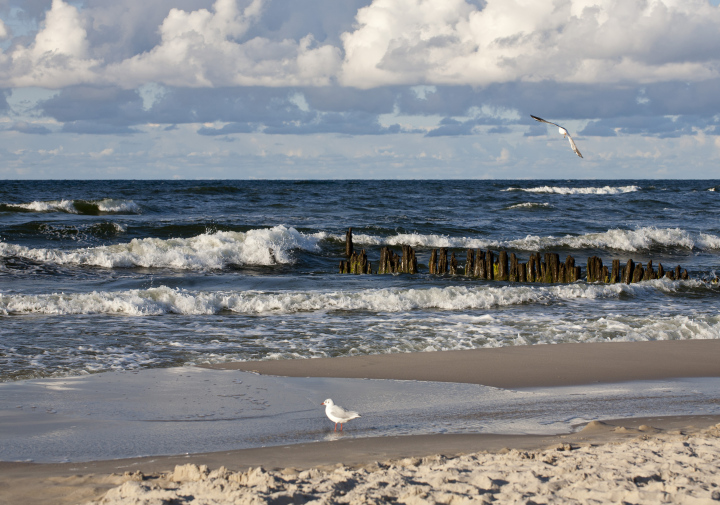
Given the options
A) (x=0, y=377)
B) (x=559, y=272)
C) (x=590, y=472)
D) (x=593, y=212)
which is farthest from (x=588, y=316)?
(x=593, y=212)

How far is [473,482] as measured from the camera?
3.87 meters

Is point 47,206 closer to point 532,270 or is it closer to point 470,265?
point 470,265

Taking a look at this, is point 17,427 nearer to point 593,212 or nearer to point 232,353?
point 232,353

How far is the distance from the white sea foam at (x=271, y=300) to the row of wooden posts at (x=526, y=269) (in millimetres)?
2069

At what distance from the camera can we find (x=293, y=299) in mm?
12062

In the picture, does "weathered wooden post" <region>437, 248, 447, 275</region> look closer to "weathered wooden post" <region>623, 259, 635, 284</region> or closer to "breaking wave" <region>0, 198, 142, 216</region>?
"weathered wooden post" <region>623, 259, 635, 284</region>

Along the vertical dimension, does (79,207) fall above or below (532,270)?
above

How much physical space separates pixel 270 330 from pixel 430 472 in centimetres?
627

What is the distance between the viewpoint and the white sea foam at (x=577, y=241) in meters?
23.9

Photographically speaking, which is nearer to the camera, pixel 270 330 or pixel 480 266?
pixel 270 330

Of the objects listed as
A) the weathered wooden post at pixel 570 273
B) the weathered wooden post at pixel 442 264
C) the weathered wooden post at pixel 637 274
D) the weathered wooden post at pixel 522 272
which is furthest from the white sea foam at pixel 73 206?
the weathered wooden post at pixel 637 274

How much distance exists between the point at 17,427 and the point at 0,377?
204 cm

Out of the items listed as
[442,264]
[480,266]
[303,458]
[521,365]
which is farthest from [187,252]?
[303,458]

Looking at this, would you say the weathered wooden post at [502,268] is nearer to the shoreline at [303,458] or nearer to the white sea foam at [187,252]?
the white sea foam at [187,252]
